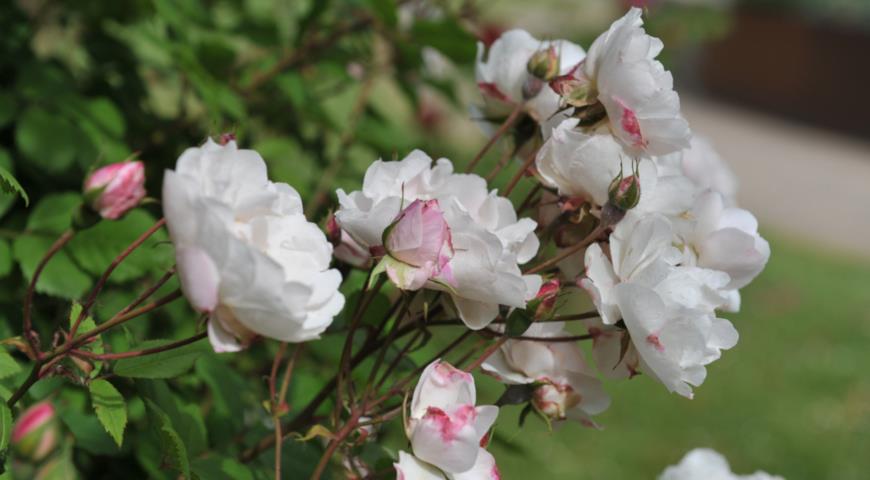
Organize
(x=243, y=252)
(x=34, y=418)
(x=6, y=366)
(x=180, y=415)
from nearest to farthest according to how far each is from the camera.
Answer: (x=243, y=252) < (x=6, y=366) < (x=180, y=415) < (x=34, y=418)

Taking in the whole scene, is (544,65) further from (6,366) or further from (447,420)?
(6,366)

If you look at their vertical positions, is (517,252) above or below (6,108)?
above

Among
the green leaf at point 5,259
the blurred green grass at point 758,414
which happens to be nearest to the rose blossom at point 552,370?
the green leaf at point 5,259

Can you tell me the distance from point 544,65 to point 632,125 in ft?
0.36

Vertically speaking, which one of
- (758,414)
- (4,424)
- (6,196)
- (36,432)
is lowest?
(758,414)

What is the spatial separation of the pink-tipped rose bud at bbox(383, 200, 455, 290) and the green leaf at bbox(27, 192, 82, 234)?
44cm

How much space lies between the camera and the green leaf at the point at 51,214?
2.92 ft

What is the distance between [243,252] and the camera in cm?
47

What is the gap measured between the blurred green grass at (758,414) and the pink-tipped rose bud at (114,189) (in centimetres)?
158

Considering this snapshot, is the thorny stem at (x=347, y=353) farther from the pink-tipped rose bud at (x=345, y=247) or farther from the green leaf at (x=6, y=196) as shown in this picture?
the green leaf at (x=6, y=196)

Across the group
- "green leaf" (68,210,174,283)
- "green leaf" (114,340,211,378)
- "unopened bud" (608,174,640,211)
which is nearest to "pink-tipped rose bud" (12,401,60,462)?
"green leaf" (68,210,174,283)

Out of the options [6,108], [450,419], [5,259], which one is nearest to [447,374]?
[450,419]

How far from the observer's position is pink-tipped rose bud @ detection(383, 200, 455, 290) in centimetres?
54

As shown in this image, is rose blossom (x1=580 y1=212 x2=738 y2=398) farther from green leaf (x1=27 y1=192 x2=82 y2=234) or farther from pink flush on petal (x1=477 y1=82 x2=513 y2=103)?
green leaf (x1=27 y1=192 x2=82 y2=234)
